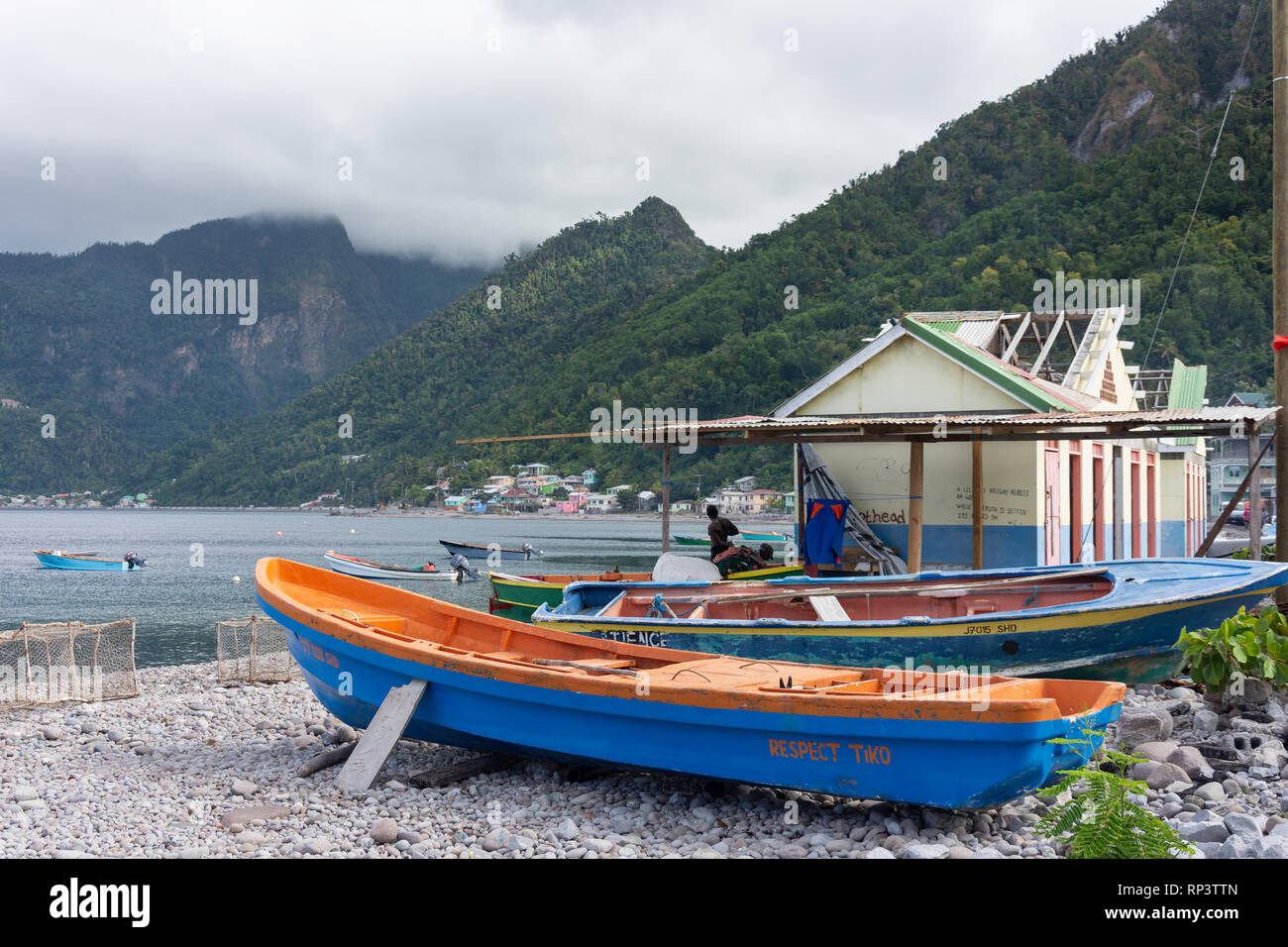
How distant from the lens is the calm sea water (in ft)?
107

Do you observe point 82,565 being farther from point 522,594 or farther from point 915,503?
point 915,503

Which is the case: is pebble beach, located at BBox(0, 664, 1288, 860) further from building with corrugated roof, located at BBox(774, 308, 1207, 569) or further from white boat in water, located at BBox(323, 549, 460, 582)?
white boat in water, located at BBox(323, 549, 460, 582)

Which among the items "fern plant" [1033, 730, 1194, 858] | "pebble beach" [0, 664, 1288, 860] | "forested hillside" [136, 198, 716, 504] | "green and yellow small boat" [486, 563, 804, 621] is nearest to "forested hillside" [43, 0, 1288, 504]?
"forested hillside" [136, 198, 716, 504]

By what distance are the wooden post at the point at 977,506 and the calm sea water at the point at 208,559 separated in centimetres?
1797

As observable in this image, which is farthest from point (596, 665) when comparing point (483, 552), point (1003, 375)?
point (483, 552)

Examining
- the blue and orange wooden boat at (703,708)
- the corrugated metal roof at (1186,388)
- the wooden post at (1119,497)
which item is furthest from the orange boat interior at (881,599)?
the corrugated metal roof at (1186,388)

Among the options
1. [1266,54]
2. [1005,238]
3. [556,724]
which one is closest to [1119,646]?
[556,724]

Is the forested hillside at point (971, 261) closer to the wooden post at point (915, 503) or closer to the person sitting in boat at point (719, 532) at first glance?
the wooden post at point (915, 503)

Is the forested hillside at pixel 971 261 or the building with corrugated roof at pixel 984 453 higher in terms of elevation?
the forested hillside at pixel 971 261

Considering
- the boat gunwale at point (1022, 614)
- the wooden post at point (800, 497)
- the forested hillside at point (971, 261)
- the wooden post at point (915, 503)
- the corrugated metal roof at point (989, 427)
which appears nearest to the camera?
the boat gunwale at point (1022, 614)

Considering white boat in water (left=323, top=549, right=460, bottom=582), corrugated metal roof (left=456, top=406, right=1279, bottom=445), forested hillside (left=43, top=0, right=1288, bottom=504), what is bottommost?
white boat in water (left=323, top=549, right=460, bottom=582)

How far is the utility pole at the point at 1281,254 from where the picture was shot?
1027 cm

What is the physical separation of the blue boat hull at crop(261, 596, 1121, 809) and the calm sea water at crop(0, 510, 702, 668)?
55.9ft

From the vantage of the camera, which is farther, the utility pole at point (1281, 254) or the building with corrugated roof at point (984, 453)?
the building with corrugated roof at point (984, 453)
